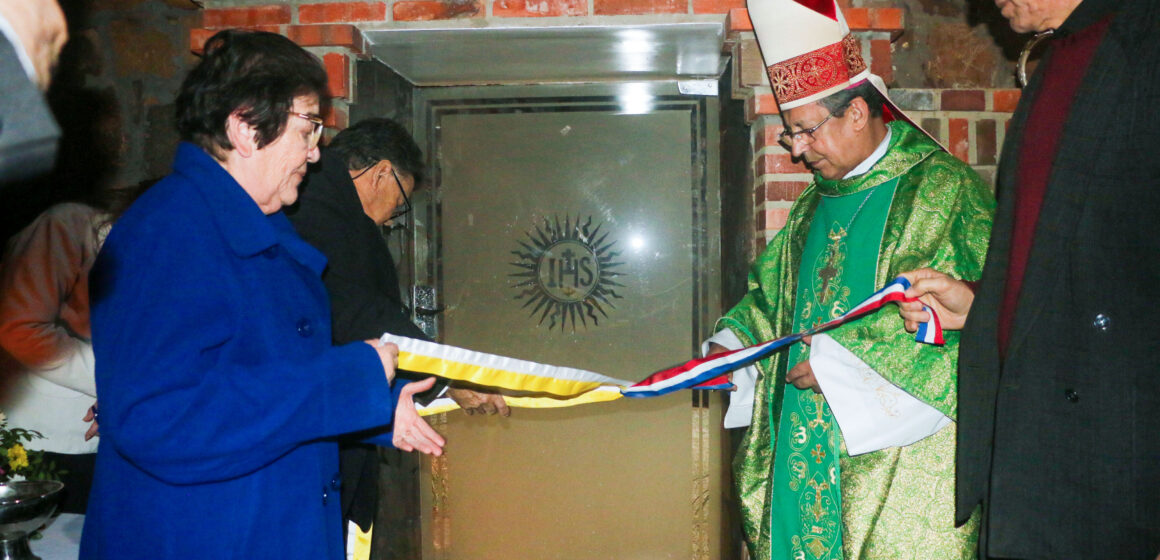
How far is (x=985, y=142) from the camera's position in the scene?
9.77 ft

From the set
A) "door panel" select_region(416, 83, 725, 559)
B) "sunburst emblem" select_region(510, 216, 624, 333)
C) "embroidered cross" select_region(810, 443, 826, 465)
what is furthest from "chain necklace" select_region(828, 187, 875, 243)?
"sunburst emblem" select_region(510, 216, 624, 333)

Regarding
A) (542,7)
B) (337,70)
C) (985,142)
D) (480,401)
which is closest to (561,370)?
(480,401)

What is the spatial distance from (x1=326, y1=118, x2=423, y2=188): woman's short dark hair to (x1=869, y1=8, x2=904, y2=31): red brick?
1.63 meters

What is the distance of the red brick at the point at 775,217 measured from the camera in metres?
2.93

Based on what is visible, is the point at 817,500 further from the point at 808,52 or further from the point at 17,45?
the point at 17,45

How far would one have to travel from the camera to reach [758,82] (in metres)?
2.93

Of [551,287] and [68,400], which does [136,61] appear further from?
[551,287]

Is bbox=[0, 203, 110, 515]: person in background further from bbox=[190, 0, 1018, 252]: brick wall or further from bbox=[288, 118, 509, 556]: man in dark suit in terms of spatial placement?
bbox=[288, 118, 509, 556]: man in dark suit

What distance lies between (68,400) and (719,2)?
266cm

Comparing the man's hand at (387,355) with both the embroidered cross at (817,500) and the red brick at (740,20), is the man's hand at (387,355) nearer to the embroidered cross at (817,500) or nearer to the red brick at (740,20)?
the embroidered cross at (817,500)

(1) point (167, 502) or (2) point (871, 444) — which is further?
(2) point (871, 444)

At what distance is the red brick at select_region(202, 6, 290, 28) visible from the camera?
306 centimetres

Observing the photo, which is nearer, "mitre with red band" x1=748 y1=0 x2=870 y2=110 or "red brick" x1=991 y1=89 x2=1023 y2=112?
"mitre with red band" x1=748 y1=0 x2=870 y2=110

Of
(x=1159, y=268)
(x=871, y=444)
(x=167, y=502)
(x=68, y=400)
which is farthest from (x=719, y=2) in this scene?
(x=68, y=400)
